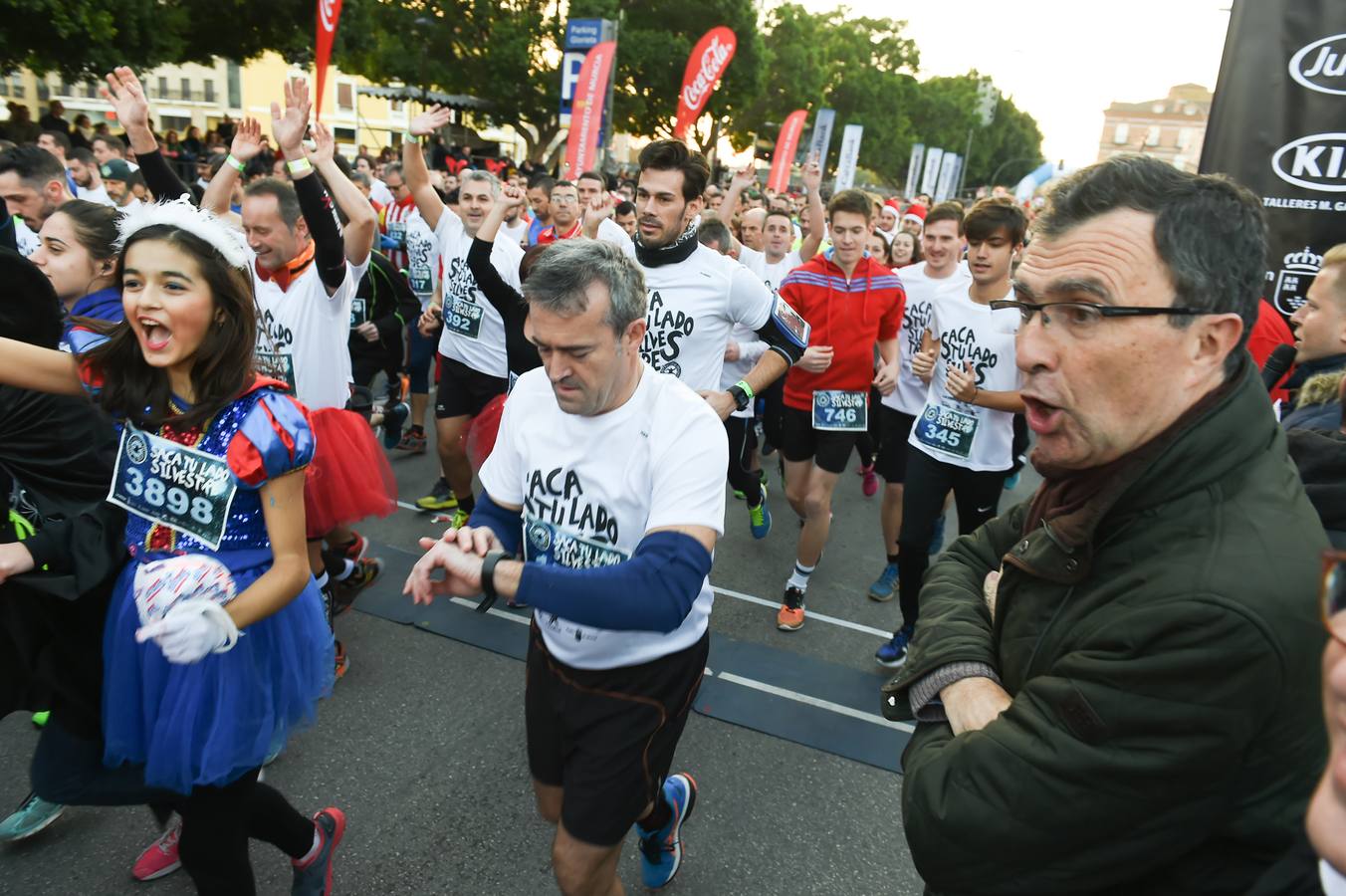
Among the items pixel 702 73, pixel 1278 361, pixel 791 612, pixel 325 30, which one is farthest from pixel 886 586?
pixel 702 73

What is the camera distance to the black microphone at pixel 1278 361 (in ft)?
11.5

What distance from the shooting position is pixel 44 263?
2969 millimetres

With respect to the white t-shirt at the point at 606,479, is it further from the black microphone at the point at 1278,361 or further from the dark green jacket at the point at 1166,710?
the black microphone at the point at 1278,361

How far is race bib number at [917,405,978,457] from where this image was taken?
393cm

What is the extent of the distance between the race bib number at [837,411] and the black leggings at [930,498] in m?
0.80

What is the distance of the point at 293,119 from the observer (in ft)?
12.0

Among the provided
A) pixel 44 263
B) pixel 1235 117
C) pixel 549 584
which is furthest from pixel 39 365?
pixel 1235 117

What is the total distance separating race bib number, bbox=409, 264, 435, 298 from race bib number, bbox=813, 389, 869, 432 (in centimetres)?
465

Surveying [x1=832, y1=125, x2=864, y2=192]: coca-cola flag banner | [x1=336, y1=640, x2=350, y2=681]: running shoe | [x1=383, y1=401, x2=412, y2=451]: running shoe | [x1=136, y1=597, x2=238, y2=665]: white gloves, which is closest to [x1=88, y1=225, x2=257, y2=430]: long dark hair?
[x1=136, y1=597, x2=238, y2=665]: white gloves

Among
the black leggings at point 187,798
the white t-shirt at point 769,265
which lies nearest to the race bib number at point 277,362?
the black leggings at point 187,798

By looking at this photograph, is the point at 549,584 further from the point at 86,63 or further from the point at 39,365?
the point at 86,63

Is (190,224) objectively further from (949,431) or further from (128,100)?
(949,431)

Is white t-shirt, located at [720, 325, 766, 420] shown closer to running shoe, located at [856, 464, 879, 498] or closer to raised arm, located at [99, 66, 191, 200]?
running shoe, located at [856, 464, 879, 498]

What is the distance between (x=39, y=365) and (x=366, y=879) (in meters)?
1.87
